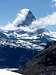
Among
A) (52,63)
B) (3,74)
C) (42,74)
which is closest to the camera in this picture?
(3,74)

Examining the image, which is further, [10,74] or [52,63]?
[52,63]

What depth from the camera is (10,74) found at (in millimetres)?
21062

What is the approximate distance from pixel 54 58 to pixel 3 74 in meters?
120

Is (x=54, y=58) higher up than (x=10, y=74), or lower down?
higher up

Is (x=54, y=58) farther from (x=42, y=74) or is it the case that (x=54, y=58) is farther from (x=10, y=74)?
(x=10, y=74)

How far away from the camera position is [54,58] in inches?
5497

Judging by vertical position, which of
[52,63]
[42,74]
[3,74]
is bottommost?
[3,74]

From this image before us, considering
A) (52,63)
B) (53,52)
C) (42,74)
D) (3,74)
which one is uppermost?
(53,52)

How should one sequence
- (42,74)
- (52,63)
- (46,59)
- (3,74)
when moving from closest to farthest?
(3,74) < (42,74) < (52,63) < (46,59)

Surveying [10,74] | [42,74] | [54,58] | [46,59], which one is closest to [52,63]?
[54,58]

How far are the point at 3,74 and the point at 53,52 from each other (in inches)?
5270

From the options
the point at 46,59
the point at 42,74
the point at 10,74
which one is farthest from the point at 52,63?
the point at 10,74

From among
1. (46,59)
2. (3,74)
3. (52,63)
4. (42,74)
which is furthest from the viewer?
(46,59)

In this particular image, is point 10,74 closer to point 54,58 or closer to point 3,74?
point 3,74
